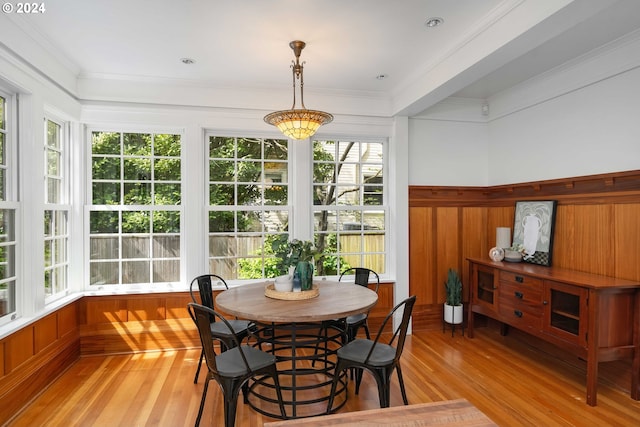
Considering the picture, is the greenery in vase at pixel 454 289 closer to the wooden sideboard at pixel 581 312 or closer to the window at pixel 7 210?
the wooden sideboard at pixel 581 312

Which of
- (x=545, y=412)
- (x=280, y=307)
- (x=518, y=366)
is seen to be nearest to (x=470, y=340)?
(x=518, y=366)

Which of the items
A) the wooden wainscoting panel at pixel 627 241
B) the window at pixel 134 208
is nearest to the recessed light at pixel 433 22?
the wooden wainscoting panel at pixel 627 241

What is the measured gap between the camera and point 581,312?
295cm

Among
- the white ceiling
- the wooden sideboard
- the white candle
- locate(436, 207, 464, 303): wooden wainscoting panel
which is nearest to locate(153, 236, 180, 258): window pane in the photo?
the white ceiling

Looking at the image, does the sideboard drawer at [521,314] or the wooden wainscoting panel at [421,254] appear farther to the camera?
the wooden wainscoting panel at [421,254]

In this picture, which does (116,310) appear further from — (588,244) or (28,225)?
(588,244)

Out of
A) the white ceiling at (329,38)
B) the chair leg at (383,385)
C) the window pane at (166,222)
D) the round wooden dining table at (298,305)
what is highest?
the white ceiling at (329,38)

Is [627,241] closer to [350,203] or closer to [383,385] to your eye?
[383,385]

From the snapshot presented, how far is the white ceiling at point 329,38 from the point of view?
251cm

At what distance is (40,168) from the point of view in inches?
124

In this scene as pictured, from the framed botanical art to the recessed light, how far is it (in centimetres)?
226

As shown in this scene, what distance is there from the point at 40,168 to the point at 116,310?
5.25 feet

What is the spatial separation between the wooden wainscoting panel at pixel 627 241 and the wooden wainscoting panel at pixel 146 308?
436cm

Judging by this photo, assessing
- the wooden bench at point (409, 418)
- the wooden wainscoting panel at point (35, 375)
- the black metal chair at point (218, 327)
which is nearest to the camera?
the wooden bench at point (409, 418)
